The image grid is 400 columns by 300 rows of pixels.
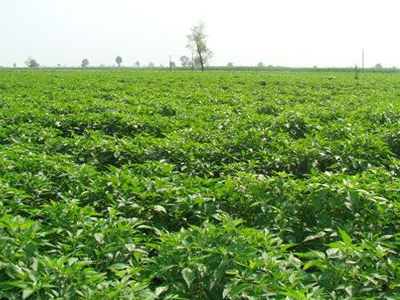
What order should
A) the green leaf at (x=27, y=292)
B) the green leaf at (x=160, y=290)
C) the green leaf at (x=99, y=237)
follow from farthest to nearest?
the green leaf at (x=99, y=237) < the green leaf at (x=160, y=290) < the green leaf at (x=27, y=292)

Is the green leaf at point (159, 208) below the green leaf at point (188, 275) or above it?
above

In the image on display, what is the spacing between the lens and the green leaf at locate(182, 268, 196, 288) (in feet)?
7.86

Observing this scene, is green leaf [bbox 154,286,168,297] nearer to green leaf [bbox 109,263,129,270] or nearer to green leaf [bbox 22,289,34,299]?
green leaf [bbox 109,263,129,270]

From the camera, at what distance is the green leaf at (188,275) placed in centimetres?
240

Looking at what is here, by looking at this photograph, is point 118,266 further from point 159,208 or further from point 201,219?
point 201,219

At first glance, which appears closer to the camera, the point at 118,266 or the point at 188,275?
the point at 188,275

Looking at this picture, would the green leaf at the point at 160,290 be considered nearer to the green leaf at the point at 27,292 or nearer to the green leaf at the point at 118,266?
the green leaf at the point at 118,266

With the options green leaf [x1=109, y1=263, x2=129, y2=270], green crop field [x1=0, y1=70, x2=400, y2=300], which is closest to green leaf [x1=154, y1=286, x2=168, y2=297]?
green crop field [x1=0, y1=70, x2=400, y2=300]

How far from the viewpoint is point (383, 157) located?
18.7ft

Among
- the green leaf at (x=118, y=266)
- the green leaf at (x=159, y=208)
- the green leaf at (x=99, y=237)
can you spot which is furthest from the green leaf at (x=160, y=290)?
the green leaf at (x=159, y=208)

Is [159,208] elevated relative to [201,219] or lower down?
elevated

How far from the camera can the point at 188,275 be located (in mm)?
2434

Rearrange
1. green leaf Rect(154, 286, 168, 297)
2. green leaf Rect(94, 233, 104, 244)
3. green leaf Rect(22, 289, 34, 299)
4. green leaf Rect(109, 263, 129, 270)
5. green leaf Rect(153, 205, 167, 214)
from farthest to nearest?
green leaf Rect(153, 205, 167, 214)
green leaf Rect(94, 233, 104, 244)
green leaf Rect(109, 263, 129, 270)
green leaf Rect(154, 286, 168, 297)
green leaf Rect(22, 289, 34, 299)

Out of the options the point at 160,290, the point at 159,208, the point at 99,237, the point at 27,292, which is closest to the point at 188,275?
the point at 160,290
